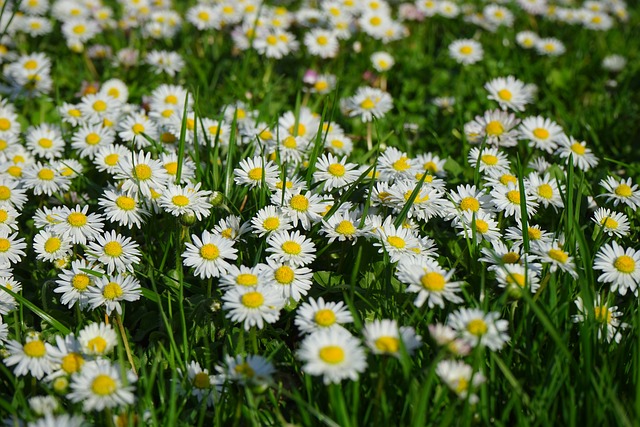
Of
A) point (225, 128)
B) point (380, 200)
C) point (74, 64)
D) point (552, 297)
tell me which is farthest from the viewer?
point (74, 64)

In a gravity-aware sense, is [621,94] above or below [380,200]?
above

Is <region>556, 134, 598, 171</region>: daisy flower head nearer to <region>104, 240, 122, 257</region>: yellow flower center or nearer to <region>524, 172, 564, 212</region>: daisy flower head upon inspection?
<region>524, 172, 564, 212</region>: daisy flower head

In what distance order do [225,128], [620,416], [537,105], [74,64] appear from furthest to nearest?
[74,64], [537,105], [225,128], [620,416]

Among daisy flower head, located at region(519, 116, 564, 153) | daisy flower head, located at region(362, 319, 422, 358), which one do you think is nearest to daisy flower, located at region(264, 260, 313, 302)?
daisy flower head, located at region(362, 319, 422, 358)

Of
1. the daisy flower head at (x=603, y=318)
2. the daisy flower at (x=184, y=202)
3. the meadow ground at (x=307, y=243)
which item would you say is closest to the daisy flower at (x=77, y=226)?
the meadow ground at (x=307, y=243)

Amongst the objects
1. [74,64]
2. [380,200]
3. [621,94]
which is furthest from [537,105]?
[74,64]

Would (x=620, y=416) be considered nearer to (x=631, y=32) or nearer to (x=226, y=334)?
(x=226, y=334)
